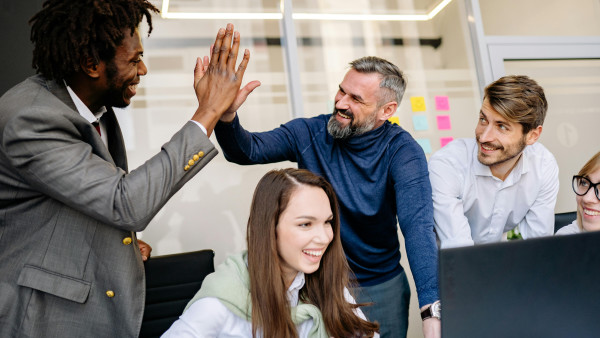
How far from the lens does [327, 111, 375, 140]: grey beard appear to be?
187 cm

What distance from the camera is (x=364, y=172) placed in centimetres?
183

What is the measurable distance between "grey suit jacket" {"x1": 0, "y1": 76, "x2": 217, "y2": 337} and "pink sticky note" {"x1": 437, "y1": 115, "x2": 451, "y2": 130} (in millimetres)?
2387

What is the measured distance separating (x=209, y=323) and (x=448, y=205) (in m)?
0.99

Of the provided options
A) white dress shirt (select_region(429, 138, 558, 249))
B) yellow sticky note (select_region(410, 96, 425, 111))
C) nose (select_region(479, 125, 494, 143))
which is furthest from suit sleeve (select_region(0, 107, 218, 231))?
yellow sticky note (select_region(410, 96, 425, 111))

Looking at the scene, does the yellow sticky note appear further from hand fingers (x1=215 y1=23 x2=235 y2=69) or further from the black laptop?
the black laptop

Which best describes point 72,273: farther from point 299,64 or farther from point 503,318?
point 299,64

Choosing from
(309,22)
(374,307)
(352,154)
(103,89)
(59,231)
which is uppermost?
(309,22)

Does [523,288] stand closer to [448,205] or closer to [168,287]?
[448,205]

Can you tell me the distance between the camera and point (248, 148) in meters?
1.75

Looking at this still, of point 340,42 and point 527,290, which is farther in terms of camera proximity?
point 340,42

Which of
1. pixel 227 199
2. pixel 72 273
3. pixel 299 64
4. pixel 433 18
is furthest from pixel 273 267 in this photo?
pixel 433 18

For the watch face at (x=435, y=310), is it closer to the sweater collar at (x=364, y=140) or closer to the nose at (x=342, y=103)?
the sweater collar at (x=364, y=140)

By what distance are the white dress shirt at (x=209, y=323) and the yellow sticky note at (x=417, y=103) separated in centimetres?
221

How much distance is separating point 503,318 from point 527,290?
56 mm
